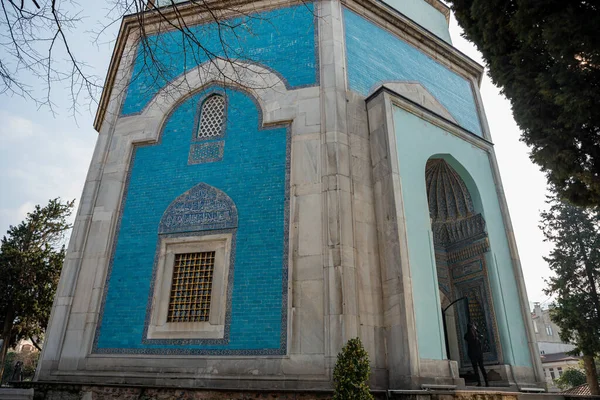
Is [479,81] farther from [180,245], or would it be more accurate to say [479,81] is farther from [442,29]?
[180,245]

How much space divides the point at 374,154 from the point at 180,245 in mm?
4192

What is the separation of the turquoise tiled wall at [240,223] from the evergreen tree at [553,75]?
408cm

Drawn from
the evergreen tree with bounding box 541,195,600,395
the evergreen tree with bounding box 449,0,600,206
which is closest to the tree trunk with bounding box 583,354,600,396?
the evergreen tree with bounding box 541,195,600,395

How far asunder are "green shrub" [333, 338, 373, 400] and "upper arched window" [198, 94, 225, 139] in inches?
213

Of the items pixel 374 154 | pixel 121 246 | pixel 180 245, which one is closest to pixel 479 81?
pixel 374 154

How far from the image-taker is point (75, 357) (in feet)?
24.8

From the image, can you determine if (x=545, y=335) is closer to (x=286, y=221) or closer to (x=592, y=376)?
(x=592, y=376)

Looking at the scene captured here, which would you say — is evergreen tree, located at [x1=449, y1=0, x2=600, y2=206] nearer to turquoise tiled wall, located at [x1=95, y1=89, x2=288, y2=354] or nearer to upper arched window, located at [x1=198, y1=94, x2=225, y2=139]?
turquoise tiled wall, located at [x1=95, y1=89, x2=288, y2=354]

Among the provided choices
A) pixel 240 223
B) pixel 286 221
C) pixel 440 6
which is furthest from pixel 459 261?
pixel 440 6

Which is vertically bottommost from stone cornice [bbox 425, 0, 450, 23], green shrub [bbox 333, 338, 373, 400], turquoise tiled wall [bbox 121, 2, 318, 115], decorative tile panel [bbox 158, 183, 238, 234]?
green shrub [bbox 333, 338, 373, 400]

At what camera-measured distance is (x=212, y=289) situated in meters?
7.52

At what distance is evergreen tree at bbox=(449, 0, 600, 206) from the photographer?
4914 millimetres

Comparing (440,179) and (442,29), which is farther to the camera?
(442,29)

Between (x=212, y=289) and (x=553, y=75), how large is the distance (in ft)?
20.3
